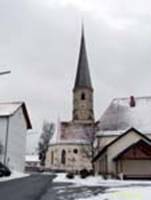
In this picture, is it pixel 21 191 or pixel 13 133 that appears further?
pixel 13 133

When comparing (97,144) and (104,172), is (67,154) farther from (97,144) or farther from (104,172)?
(104,172)

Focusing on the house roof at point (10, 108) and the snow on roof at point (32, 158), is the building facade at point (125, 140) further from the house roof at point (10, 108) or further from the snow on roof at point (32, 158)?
the snow on roof at point (32, 158)

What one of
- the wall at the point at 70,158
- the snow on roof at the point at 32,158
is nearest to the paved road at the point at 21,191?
the wall at the point at 70,158

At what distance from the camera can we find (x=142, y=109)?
52812 millimetres

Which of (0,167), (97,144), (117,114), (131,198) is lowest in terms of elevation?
(131,198)

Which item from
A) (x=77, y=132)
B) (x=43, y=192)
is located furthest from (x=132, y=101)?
(x=43, y=192)

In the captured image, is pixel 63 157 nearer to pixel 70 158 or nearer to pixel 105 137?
pixel 70 158

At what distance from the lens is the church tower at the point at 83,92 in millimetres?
80938

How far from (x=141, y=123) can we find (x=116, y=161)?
10.8 metres

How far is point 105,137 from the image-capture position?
5166cm

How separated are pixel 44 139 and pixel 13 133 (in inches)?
1516

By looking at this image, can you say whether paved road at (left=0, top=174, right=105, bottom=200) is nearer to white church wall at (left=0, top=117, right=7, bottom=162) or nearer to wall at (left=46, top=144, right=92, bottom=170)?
white church wall at (left=0, top=117, right=7, bottom=162)

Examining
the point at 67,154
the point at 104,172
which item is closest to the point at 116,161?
the point at 104,172

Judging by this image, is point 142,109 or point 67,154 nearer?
point 142,109
